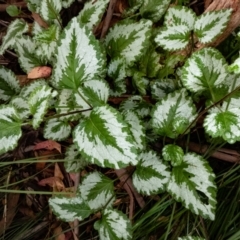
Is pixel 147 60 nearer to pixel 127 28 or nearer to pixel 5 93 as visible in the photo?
pixel 127 28

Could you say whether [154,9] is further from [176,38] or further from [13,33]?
[13,33]

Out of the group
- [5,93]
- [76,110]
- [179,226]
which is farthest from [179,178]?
[5,93]

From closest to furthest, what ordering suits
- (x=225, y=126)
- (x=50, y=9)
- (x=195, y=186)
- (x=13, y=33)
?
(x=225, y=126) → (x=195, y=186) → (x=50, y=9) → (x=13, y=33)

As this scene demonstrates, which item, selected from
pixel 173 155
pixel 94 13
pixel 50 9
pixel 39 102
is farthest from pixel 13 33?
pixel 173 155

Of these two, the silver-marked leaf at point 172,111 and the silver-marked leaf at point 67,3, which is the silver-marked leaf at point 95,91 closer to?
the silver-marked leaf at point 172,111

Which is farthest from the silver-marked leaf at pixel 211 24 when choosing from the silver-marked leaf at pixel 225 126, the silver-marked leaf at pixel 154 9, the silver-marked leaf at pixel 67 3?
the silver-marked leaf at pixel 67 3

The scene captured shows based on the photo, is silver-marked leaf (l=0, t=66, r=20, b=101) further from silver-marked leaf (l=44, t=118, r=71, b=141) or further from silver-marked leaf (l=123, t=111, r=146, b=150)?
silver-marked leaf (l=123, t=111, r=146, b=150)
